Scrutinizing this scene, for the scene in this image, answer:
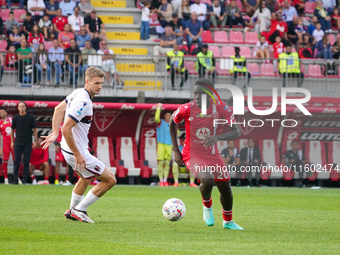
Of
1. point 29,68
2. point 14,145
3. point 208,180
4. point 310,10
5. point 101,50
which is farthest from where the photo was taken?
point 310,10

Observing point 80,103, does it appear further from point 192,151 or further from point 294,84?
point 294,84

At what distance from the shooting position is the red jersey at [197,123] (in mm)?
9172

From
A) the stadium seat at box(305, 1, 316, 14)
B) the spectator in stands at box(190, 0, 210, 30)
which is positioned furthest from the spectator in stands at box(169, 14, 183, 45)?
the stadium seat at box(305, 1, 316, 14)

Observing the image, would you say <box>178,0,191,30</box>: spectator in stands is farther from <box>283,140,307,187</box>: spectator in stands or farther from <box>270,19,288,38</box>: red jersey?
<box>283,140,307,187</box>: spectator in stands

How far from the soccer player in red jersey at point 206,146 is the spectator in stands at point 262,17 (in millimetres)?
17518

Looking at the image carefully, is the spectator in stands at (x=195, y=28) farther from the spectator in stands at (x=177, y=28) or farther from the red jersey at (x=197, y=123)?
the red jersey at (x=197, y=123)

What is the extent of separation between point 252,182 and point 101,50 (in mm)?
6990

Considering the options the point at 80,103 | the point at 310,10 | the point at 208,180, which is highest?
the point at 310,10

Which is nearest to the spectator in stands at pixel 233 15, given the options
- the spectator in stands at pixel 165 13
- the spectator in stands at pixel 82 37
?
the spectator in stands at pixel 165 13

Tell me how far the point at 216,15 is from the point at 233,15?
78cm

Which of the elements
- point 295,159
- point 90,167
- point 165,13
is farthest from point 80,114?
point 165,13

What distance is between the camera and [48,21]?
23.5 m

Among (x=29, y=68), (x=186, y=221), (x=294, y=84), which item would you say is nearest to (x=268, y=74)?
(x=294, y=84)

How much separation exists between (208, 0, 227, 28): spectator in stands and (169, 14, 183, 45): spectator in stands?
1.69 m
